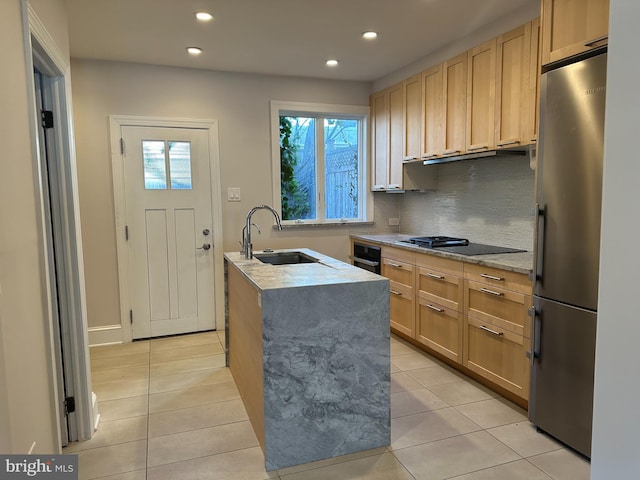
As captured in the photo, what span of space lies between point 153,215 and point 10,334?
2.81 m

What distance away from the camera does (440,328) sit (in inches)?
132

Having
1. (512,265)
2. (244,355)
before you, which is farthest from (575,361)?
(244,355)

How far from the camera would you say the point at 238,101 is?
14.0 feet

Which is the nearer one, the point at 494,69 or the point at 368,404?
the point at 368,404

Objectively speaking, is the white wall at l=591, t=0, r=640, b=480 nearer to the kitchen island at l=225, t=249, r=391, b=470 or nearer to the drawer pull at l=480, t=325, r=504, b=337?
the kitchen island at l=225, t=249, r=391, b=470

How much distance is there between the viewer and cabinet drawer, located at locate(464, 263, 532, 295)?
2.55 m

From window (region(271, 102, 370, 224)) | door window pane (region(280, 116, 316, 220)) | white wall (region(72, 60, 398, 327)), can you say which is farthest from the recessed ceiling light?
door window pane (region(280, 116, 316, 220))

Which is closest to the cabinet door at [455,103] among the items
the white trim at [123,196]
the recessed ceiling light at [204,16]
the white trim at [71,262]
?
the recessed ceiling light at [204,16]

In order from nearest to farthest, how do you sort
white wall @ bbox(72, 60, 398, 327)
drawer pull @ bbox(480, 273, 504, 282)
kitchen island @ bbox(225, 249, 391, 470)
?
kitchen island @ bbox(225, 249, 391, 470)
drawer pull @ bbox(480, 273, 504, 282)
white wall @ bbox(72, 60, 398, 327)

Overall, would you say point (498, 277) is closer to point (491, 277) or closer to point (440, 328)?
point (491, 277)

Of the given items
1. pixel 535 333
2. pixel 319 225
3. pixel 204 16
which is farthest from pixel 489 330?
pixel 204 16

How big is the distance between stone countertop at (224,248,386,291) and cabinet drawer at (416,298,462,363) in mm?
1062

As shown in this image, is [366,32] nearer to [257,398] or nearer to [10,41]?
[10,41]

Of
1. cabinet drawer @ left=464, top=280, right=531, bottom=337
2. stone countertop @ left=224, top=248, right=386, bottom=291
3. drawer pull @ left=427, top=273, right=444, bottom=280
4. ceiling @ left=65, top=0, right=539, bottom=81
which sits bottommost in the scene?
cabinet drawer @ left=464, top=280, right=531, bottom=337
